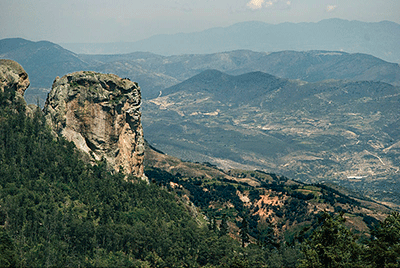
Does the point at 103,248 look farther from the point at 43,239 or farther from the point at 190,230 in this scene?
the point at 190,230

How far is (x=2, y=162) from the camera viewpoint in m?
135

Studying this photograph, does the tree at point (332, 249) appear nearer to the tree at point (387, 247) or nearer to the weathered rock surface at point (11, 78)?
the tree at point (387, 247)

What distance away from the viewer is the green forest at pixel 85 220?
111 meters

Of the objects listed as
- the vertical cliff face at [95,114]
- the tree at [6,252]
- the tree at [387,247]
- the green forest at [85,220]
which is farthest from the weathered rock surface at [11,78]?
the tree at [387,247]

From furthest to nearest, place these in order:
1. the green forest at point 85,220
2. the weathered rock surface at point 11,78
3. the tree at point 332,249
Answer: the weathered rock surface at point 11,78
the green forest at point 85,220
the tree at point 332,249

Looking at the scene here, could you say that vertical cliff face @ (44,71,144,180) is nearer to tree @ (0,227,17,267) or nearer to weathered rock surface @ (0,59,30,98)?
weathered rock surface @ (0,59,30,98)

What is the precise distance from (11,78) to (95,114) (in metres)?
30.5

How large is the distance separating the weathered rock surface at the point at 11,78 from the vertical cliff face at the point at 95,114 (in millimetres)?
10699

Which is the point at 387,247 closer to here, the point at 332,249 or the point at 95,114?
the point at 332,249

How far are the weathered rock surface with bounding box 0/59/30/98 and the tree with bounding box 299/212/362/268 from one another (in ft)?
368

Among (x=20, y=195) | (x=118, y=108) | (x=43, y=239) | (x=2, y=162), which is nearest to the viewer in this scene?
(x=43, y=239)

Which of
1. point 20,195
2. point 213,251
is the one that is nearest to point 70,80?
point 20,195

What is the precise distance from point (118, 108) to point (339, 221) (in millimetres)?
105030

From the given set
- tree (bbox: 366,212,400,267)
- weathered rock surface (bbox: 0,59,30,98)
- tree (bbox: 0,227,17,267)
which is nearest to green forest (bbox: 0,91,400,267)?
tree (bbox: 0,227,17,267)
